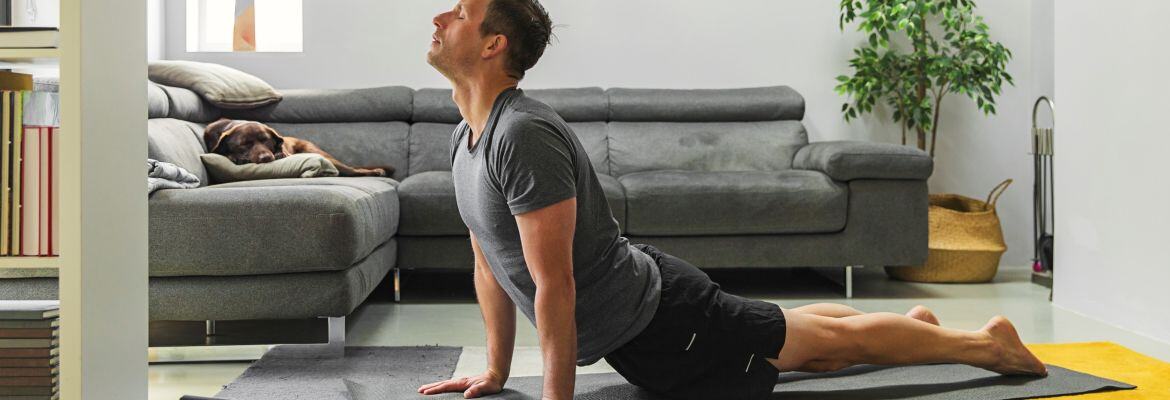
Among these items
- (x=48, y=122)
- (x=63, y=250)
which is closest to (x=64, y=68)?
(x=48, y=122)

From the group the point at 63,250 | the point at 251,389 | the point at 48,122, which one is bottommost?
the point at 251,389

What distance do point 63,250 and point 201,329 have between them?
157 cm

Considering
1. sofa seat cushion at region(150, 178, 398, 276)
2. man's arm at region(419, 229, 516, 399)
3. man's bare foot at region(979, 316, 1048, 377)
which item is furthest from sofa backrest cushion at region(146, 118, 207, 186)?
man's bare foot at region(979, 316, 1048, 377)

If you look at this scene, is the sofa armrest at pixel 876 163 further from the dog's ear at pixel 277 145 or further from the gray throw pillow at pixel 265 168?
the dog's ear at pixel 277 145

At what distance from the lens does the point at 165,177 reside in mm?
2656

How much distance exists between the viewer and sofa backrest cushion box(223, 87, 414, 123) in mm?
4418

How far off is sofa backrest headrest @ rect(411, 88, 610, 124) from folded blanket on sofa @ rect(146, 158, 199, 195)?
5.69 feet

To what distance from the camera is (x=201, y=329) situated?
2.81 meters

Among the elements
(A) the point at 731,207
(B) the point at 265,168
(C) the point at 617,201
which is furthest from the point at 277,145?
(A) the point at 731,207

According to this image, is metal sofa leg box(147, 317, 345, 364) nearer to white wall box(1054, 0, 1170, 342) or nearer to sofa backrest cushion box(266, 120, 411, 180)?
sofa backrest cushion box(266, 120, 411, 180)

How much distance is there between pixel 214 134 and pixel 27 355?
2505mm

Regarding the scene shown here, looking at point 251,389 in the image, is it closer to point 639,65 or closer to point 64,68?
point 64,68

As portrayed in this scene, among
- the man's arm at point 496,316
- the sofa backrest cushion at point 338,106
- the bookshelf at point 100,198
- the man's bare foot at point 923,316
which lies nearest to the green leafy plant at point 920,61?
the sofa backrest cushion at point 338,106

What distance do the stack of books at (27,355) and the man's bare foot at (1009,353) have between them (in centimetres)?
176
